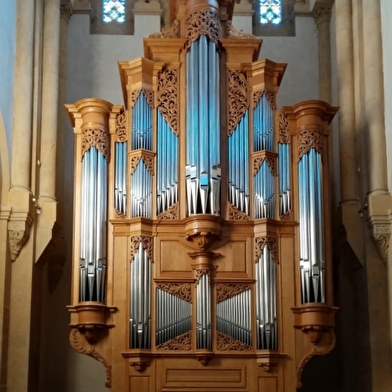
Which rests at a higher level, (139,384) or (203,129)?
(203,129)

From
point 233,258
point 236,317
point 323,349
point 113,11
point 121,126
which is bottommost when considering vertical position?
point 323,349

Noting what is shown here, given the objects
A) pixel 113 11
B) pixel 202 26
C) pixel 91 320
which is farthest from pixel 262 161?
pixel 113 11

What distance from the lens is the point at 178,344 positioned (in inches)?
530

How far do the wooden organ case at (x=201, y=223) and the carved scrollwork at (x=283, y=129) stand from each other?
0.9 inches

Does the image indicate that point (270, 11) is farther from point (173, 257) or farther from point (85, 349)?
point (85, 349)

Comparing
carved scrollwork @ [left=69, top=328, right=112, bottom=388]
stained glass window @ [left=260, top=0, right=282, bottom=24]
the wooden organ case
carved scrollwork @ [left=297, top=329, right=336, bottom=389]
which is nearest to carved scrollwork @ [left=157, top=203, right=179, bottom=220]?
the wooden organ case

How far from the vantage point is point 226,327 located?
534 inches

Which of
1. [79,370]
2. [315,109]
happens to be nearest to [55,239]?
[79,370]

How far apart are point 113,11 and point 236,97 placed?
5500 mm

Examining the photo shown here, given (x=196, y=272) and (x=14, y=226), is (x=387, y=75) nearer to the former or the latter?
(x=196, y=272)

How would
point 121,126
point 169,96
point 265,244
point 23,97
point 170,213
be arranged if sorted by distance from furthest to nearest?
point 23,97 → point 169,96 → point 121,126 → point 170,213 → point 265,244

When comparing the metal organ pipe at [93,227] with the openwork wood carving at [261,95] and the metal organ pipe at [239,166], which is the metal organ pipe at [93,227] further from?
the openwork wood carving at [261,95]

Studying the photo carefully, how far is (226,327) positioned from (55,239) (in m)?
3.96

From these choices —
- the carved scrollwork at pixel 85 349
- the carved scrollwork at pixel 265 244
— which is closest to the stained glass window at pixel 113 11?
the carved scrollwork at pixel 265 244
